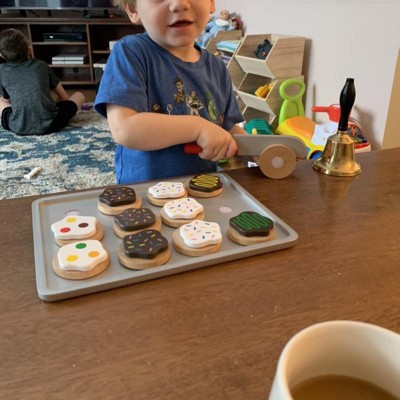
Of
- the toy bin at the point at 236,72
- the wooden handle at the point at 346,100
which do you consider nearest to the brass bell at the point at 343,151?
the wooden handle at the point at 346,100

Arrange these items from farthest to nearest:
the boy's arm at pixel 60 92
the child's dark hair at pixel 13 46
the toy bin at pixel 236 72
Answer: the boy's arm at pixel 60 92 → the child's dark hair at pixel 13 46 → the toy bin at pixel 236 72

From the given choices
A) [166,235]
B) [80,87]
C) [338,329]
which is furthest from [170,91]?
[80,87]

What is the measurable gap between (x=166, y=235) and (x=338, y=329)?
25 cm

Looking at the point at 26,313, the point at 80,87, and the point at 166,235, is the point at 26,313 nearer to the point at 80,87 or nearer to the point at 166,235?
the point at 166,235

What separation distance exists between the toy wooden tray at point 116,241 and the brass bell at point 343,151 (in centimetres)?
16

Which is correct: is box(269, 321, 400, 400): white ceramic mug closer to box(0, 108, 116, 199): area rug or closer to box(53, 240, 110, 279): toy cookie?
box(53, 240, 110, 279): toy cookie

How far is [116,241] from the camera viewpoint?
421mm

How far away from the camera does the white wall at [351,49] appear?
141cm

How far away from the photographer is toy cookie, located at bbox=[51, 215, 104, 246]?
16.2 inches

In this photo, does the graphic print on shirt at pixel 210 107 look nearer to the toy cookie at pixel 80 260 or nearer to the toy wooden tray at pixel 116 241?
the toy wooden tray at pixel 116 241

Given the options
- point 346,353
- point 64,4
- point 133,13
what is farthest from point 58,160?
point 64,4

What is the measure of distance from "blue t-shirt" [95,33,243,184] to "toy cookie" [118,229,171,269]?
32 centimetres

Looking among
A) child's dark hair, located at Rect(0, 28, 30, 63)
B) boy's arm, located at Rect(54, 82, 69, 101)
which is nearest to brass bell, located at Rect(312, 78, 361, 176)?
child's dark hair, located at Rect(0, 28, 30, 63)

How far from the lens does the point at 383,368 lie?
20 centimetres
